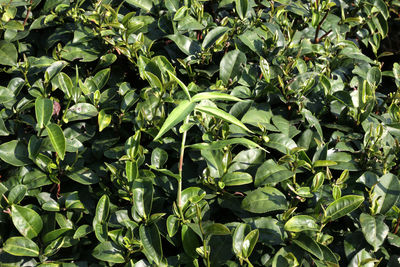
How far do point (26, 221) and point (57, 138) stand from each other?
342 mm

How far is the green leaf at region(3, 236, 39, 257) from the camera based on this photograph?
1.69m

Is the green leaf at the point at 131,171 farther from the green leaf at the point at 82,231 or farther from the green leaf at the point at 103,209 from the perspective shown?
the green leaf at the point at 82,231

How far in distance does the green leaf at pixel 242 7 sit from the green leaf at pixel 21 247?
4.85 ft

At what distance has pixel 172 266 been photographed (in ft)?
5.64

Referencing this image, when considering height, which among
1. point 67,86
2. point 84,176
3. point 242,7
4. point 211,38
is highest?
point 242,7

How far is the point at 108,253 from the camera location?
1717 mm

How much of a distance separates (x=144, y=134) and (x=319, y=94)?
0.87m

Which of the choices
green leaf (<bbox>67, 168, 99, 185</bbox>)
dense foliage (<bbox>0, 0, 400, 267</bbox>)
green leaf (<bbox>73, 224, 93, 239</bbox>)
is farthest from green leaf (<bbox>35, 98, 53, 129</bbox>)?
green leaf (<bbox>73, 224, 93, 239</bbox>)

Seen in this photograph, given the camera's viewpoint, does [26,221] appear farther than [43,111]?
No

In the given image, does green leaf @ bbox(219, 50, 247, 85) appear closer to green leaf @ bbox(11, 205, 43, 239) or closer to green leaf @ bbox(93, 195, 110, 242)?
green leaf @ bbox(93, 195, 110, 242)

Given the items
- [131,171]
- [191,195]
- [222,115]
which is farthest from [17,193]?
[222,115]

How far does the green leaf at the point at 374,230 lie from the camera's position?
1672 millimetres

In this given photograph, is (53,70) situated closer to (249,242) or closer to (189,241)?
(189,241)

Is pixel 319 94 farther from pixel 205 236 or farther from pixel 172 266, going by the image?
pixel 172 266
